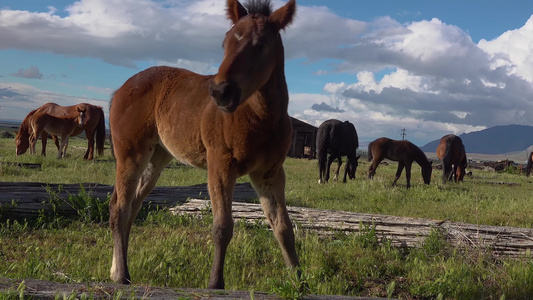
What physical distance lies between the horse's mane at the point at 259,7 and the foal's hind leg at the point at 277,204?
1.29 metres

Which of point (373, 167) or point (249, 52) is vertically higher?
point (249, 52)

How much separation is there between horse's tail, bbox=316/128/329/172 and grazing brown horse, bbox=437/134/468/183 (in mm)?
6282

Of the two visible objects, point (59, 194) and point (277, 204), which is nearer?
point (277, 204)

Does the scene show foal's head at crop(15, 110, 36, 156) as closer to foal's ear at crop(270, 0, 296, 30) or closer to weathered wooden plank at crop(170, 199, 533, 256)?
weathered wooden plank at crop(170, 199, 533, 256)

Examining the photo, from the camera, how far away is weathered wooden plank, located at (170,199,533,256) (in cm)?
539

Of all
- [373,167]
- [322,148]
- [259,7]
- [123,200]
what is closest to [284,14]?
[259,7]

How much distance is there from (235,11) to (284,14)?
46 centimetres

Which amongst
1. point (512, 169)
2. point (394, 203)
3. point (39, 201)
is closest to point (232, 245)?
point (39, 201)

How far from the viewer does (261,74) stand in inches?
130

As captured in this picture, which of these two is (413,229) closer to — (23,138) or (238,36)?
(238,36)

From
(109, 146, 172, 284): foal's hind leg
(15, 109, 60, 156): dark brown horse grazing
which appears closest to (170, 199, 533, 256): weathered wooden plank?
(109, 146, 172, 284): foal's hind leg

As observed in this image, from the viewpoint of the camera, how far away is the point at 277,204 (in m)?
3.96

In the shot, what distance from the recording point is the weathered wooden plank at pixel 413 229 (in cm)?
539

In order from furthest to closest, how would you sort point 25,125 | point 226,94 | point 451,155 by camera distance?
point 25,125, point 451,155, point 226,94
